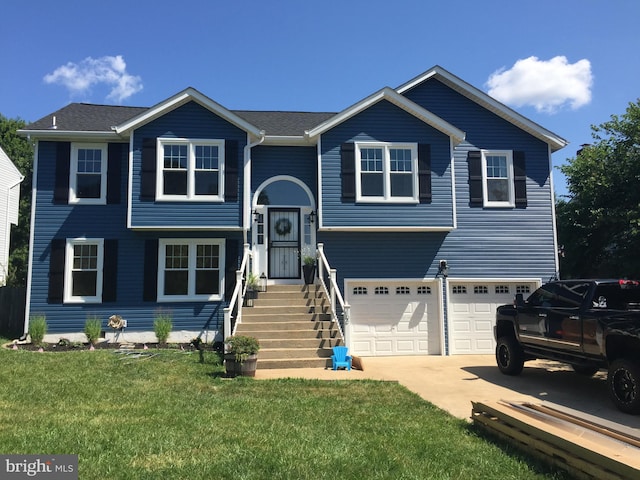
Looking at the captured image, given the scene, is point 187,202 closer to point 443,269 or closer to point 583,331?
point 443,269

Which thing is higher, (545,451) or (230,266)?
(230,266)

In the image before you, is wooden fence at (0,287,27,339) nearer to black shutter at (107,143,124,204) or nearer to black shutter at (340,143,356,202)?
black shutter at (107,143,124,204)

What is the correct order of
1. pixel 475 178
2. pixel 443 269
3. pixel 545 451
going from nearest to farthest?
pixel 545 451 < pixel 443 269 < pixel 475 178

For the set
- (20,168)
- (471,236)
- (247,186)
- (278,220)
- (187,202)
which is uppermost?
(20,168)

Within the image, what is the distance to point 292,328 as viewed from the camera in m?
11.2

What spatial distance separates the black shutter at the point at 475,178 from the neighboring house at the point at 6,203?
2173cm

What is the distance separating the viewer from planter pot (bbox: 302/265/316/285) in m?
13.2

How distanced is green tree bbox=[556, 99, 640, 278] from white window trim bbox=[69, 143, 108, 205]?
1481 centimetres

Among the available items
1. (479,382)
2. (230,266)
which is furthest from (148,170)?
(479,382)

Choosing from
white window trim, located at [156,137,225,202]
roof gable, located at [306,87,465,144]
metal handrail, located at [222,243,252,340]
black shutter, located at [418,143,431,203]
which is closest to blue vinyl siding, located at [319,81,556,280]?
black shutter, located at [418,143,431,203]

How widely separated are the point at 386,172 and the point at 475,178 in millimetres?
2988

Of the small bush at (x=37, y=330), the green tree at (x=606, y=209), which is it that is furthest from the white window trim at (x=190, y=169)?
the green tree at (x=606, y=209)

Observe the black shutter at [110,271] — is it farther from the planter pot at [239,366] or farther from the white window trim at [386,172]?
the white window trim at [386,172]

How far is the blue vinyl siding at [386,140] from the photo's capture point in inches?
509
